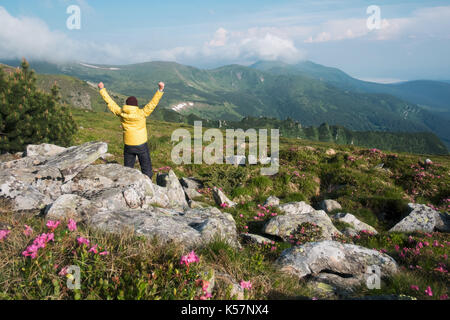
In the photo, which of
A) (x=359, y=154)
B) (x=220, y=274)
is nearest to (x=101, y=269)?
(x=220, y=274)

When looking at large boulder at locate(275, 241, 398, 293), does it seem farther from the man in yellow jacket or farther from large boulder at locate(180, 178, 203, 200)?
the man in yellow jacket

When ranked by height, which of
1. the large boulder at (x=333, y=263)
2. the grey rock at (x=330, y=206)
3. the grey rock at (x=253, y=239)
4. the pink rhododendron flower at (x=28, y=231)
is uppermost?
the pink rhododendron flower at (x=28, y=231)

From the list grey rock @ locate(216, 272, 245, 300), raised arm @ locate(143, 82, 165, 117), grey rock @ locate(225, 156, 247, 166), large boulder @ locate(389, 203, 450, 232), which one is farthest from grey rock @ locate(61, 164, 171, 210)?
large boulder @ locate(389, 203, 450, 232)

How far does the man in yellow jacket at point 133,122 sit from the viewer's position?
34.0 feet

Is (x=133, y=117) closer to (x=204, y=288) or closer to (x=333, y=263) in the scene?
(x=204, y=288)

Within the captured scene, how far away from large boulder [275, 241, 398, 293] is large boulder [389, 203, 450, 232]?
15.3 feet

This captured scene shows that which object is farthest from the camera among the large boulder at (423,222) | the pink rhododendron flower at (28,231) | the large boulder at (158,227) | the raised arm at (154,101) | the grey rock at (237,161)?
the grey rock at (237,161)

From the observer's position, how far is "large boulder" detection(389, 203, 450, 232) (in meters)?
10.1

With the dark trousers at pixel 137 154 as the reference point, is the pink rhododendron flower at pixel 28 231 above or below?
below

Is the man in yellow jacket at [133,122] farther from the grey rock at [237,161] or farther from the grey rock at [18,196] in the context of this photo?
the grey rock at [237,161]

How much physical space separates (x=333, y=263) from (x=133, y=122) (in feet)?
28.9

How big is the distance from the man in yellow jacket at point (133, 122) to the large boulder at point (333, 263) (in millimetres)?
7531

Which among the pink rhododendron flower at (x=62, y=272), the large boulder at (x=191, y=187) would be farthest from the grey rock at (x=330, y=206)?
the pink rhododendron flower at (x=62, y=272)

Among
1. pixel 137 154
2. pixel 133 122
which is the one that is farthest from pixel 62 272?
pixel 137 154
